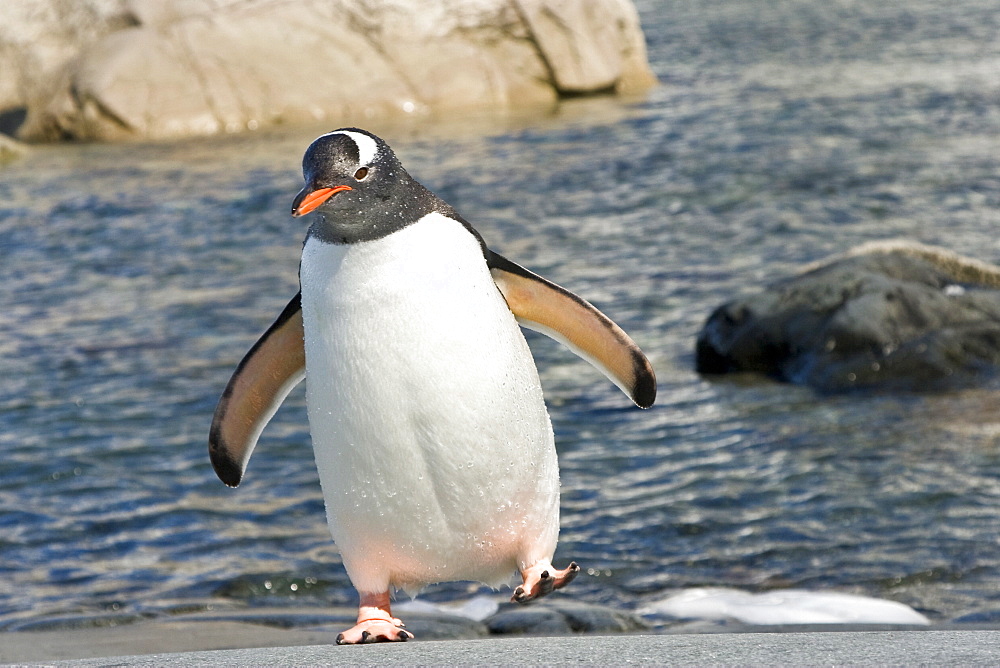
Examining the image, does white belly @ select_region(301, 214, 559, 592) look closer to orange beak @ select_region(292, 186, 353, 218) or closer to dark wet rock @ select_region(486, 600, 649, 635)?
orange beak @ select_region(292, 186, 353, 218)

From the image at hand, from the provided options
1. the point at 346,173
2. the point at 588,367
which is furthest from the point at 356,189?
the point at 588,367

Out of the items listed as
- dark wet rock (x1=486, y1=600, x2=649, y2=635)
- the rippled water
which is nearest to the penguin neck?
dark wet rock (x1=486, y1=600, x2=649, y2=635)

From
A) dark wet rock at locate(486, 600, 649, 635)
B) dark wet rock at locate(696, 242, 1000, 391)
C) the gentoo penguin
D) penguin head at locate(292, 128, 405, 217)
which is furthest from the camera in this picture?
dark wet rock at locate(696, 242, 1000, 391)

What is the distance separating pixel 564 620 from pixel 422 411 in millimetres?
1678

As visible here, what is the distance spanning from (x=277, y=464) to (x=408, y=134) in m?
9.07

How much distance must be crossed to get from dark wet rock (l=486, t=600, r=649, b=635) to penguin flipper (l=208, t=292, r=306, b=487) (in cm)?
139

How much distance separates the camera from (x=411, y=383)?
3082mm

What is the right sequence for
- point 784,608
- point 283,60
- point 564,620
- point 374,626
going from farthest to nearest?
1. point 283,60
2. point 784,608
3. point 564,620
4. point 374,626

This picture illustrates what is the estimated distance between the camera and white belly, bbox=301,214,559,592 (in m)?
3.02

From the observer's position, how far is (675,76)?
18.2 meters

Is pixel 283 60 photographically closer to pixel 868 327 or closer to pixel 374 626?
pixel 868 327

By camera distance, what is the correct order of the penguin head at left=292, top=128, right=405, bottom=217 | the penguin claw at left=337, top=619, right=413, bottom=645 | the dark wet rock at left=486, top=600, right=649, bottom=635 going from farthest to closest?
the dark wet rock at left=486, top=600, right=649, bottom=635 < the penguin claw at left=337, top=619, right=413, bottom=645 < the penguin head at left=292, top=128, right=405, bottom=217

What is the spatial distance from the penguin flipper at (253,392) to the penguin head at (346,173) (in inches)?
22.8

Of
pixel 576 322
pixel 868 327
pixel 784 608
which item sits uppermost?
pixel 576 322
